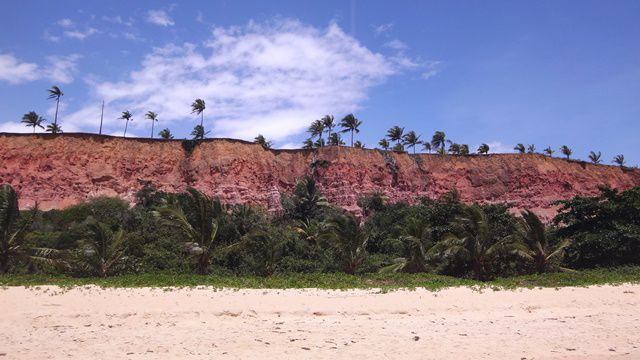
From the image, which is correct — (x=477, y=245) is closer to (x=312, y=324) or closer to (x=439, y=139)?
(x=312, y=324)

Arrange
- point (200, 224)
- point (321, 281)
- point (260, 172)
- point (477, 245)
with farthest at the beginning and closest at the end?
point (260, 172) < point (477, 245) < point (200, 224) < point (321, 281)

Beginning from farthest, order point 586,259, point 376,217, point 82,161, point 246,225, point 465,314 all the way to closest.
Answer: point 82,161 → point 376,217 → point 246,225 → point 586,259 → point 465,314

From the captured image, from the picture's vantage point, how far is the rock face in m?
44.1

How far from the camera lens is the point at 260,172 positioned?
159 ft

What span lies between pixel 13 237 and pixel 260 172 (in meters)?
31.5

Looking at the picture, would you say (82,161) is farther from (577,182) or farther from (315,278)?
(577,182)

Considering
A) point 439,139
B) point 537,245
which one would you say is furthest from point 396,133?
point 537,245

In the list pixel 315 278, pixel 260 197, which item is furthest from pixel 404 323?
pixel 260 197

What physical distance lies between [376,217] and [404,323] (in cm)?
2914

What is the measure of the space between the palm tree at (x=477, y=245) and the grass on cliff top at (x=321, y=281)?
5.39ft

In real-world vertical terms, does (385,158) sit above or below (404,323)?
above

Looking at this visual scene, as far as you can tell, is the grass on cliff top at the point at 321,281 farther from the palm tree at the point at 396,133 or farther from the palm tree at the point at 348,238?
the palm tree at the point at 396,133

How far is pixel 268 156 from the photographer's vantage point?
50625 mm

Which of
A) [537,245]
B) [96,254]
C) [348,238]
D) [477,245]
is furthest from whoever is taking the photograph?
[537,245]
